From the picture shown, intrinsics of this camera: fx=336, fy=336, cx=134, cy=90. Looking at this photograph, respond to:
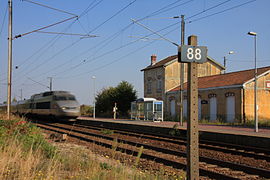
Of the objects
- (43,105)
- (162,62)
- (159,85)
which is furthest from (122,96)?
(43,105)

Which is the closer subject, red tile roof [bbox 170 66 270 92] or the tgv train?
the tgv train

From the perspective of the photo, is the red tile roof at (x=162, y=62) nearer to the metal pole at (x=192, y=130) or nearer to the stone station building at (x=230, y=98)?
the stone station building at (x=230, y=98)

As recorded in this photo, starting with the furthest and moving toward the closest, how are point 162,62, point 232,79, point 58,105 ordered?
point 162,62 < point 232,79 < point 58,105

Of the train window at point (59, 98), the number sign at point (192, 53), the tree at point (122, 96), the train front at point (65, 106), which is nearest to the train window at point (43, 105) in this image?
the train window at point (59, 98)

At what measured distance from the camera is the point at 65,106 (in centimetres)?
3030

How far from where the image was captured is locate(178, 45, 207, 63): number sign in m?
5.25

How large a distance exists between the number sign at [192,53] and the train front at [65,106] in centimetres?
2592

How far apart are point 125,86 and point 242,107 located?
22878mm

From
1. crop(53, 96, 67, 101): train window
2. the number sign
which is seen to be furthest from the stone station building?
the number sign

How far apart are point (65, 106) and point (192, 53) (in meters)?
26.1

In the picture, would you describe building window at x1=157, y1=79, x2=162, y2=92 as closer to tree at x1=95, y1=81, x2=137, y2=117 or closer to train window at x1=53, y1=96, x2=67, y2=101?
tree at x1=95, y1=81, x2=137, y2=117

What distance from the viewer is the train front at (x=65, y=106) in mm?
30188

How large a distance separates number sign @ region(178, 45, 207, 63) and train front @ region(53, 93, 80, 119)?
25922 mm

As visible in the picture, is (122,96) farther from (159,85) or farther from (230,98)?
(230,98)
